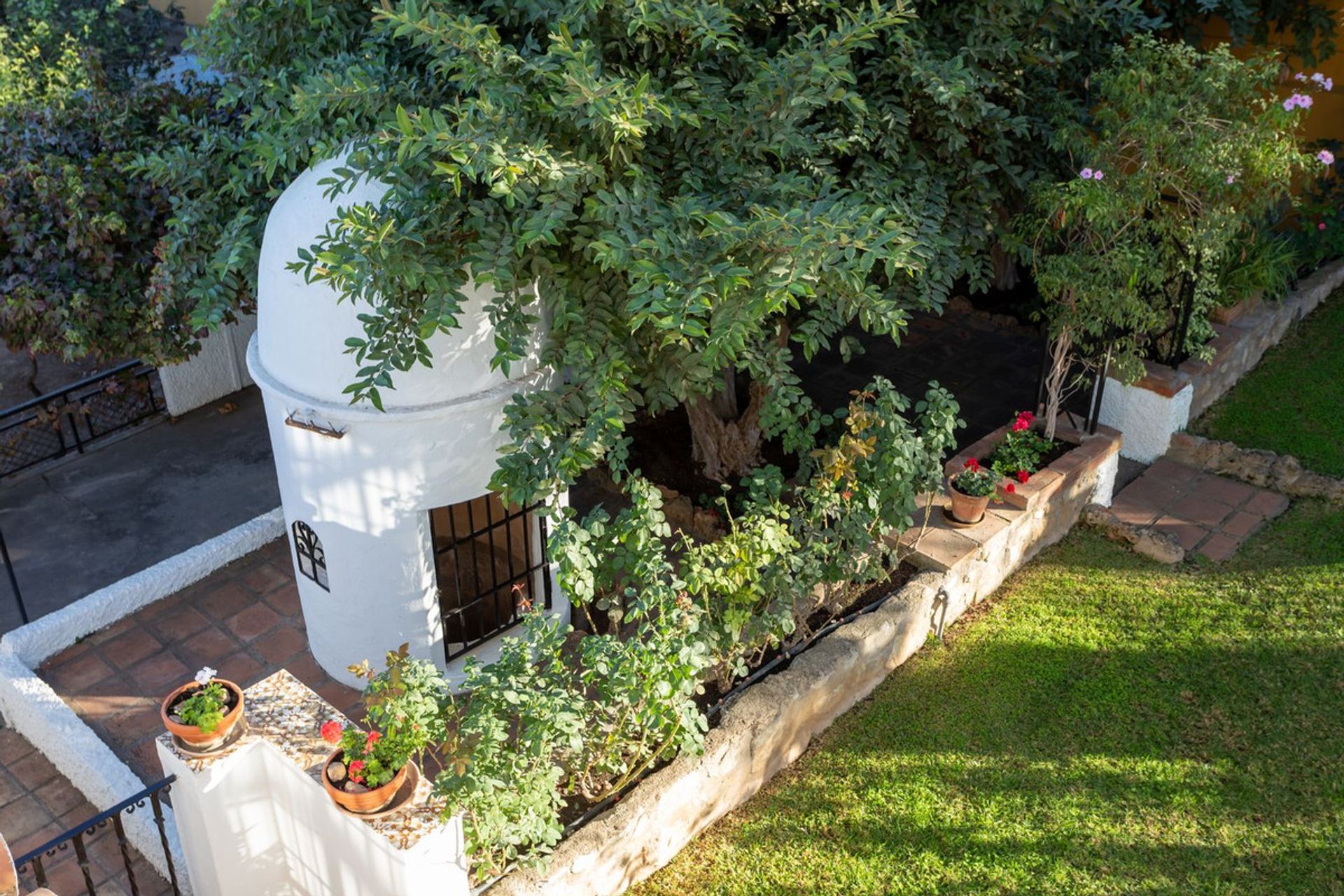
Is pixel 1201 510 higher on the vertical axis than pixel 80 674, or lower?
higher

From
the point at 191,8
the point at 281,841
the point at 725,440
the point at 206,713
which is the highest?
the point at 191,8

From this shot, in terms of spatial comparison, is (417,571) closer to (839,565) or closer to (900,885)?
(839,565)

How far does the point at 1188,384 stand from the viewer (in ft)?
31.3

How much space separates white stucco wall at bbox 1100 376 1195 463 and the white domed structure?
472 centimetres

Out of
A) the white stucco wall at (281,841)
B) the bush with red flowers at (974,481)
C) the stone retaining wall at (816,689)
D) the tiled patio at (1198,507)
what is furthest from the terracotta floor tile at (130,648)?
the tiled patio at (1198,507)

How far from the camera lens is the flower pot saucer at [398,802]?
5.19 metres

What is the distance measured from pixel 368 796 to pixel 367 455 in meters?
2.17

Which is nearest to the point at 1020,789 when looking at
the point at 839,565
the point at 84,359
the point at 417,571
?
the point at 839,565

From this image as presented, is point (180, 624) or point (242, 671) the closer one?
point (242, 671)

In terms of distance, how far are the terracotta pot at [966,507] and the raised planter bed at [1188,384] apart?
1.77 m

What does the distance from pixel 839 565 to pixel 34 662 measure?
5104mm

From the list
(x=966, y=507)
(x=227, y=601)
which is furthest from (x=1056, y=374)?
(x=227, y=601)

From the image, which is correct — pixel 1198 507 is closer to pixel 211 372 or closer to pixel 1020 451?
pixel 1020 451

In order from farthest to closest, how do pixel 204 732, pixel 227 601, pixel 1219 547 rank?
pixel 1219 547
pixel 227 601
pixel 204 732
